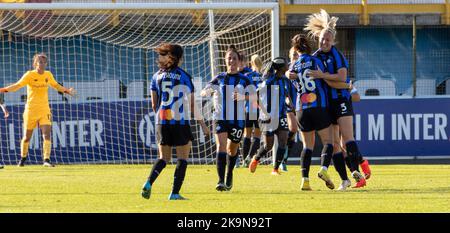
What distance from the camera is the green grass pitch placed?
413 inches

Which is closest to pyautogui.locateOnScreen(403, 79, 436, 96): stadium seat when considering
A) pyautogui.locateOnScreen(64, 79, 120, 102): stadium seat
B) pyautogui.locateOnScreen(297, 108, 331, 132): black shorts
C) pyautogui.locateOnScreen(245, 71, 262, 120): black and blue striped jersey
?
pyautogui.locateOnScreen(64, 79, 120, 102): stadium seat

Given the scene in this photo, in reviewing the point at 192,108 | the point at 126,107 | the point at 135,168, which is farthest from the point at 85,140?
the point at 192,108

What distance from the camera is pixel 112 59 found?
1009 inches

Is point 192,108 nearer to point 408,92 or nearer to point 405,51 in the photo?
point 408,92

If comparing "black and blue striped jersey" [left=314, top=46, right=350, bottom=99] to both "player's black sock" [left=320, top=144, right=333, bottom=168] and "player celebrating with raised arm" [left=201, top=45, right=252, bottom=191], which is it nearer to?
"player's black sock" [left=320, top=144, right=333, bottom=168]

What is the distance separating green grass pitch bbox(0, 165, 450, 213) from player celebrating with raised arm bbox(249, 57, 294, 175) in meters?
0.44

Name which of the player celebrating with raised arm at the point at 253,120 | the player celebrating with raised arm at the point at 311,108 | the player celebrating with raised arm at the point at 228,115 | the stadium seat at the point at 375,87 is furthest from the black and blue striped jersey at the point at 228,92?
the stadium seat at the point at 375,87

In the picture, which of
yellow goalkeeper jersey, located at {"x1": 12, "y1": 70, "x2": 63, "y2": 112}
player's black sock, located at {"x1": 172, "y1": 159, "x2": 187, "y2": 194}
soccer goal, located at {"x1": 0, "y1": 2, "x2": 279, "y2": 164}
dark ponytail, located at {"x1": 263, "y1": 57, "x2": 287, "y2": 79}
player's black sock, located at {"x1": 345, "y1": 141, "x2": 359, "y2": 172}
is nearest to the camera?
player's black sock, located at {"x1": 172, "y1": 159, "x2": 187, "y2": 194}

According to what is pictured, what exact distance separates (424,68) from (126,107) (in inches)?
401

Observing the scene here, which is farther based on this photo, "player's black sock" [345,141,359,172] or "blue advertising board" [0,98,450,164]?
"blue advertising board" [0,98,450,164]

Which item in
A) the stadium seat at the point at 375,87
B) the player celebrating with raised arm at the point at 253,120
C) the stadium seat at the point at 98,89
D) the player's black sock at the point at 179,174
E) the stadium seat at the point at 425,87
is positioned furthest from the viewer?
the stadium seat at the point at 425,87

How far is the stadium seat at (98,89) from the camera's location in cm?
2403

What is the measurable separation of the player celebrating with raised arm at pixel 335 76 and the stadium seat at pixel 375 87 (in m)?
12.2

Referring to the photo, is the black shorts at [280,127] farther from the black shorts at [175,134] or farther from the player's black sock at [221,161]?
the black shorts at [175,134]
